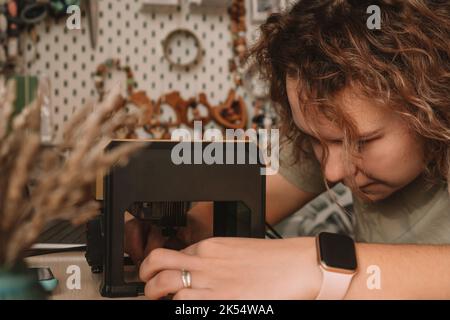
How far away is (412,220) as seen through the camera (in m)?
1.04

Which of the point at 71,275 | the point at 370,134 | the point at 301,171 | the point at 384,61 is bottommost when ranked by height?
the point at 71,275

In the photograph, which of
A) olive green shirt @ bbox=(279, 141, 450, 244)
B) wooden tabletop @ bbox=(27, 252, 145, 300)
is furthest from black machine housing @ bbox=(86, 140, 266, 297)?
olive green shirt @ bbox=(279, 141, 450, 244)

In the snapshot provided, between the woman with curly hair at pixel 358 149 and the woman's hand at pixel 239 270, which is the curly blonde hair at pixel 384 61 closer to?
the woman with curly hair at pixel 358 149

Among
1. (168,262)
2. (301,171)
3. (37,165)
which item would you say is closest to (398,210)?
(301,171)

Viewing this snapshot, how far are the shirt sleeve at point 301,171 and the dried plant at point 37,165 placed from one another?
33.2 inches

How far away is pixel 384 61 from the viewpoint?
812 millimetres

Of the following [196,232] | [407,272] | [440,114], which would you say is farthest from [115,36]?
[407,272]

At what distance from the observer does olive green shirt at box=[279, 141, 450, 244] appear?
97 centimetres

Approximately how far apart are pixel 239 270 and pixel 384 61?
455 mm

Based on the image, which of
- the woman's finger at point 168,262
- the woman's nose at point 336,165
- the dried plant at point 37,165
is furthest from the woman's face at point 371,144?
the dried plant at point 37,165

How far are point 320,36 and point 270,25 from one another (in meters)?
0.19

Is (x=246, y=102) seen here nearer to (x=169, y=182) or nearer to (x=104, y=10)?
(x=104, y=10)

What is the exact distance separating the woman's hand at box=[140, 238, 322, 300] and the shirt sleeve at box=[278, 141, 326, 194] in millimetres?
599

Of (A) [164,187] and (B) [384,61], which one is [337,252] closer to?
(A) [164,187]
